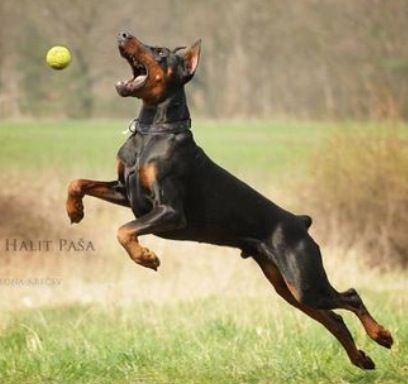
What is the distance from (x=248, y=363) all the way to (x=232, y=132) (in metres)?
18.0

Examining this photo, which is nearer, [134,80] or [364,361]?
[134,80]

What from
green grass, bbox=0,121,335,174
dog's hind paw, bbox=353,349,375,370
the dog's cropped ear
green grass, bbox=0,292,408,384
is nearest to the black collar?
the dog's cropped ear

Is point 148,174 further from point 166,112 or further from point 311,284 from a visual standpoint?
point 311,284

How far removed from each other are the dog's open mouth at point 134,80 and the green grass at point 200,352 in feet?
5.71

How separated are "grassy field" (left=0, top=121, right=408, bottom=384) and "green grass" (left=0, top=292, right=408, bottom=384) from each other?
0.04 feet

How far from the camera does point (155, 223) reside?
18.2 ft

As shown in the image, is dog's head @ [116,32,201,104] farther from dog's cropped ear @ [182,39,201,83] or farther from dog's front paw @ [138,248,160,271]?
dog's front paw @ [138,248,160,271]

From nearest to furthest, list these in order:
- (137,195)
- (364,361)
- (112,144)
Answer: (137,195) < (364,361) < (112,144)

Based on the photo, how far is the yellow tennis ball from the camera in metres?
6.02

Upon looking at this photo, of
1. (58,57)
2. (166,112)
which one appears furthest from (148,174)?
(58,57)

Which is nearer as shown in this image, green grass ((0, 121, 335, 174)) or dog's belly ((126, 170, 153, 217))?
dog's belly ((126, 170, 153, 217))

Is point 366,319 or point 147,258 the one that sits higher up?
point 147,258

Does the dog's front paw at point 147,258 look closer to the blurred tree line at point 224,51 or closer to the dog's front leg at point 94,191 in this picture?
the dog's front leg at point 94,191

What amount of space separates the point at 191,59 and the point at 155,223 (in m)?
0.93
